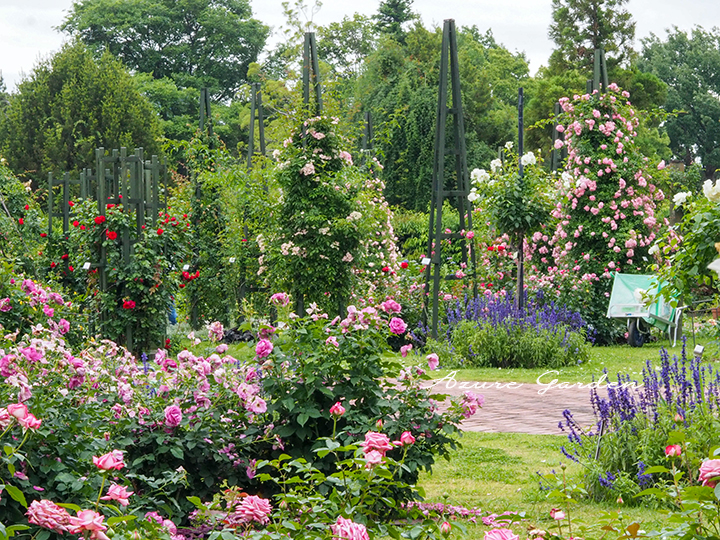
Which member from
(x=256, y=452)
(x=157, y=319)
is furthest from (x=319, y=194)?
(x=256, y=452)

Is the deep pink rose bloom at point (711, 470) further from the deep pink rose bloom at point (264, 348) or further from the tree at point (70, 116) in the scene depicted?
the tree at point (70, 116)

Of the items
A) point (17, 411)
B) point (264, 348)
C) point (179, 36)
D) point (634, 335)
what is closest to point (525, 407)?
point (264, 348)

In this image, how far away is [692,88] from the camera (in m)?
42.4

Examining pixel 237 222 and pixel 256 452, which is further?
pixel 237 222

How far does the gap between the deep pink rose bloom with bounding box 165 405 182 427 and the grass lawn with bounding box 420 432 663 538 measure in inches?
46.5

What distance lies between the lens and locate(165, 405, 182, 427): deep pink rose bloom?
11.5ft

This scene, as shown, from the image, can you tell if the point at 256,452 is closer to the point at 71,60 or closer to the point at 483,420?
the point at 483,420

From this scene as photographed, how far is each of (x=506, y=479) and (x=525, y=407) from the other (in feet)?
7.88

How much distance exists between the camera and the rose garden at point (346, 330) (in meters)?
2.88

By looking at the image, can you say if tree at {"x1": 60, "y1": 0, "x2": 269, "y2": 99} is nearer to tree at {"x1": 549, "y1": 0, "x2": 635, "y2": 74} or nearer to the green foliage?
tree at {"x1": 549, "y1": 0, "x2": 635, "y2": 74}

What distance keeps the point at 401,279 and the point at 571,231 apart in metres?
2.88

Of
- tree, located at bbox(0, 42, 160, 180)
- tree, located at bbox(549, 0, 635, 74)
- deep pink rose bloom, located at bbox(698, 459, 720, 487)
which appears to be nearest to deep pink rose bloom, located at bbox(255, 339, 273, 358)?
deep pink rose bloom, located at bbox(698, 459, 720, 487)

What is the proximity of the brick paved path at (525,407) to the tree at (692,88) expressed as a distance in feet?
118

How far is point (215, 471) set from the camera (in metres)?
3.69
